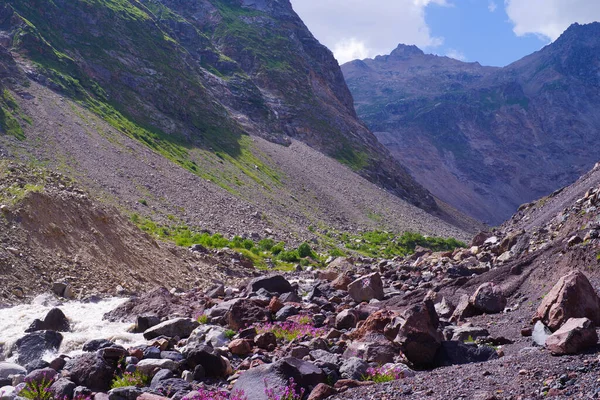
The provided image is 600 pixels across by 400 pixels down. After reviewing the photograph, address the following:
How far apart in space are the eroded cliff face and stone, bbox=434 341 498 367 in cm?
5448

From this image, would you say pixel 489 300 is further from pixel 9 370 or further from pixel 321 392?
pixel 9 370

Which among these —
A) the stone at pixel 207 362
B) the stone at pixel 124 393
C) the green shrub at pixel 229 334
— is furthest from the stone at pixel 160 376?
the green shrub at pixel 229 334

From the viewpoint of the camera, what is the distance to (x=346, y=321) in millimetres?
13266

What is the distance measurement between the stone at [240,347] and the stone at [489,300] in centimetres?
569

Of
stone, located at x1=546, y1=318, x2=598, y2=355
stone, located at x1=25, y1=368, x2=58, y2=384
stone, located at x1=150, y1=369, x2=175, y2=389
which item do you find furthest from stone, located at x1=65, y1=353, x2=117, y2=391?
stone, located at x1=546, y1=318, x2=598, y2=355

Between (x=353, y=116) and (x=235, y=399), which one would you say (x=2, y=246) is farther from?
(x=353, y=116)

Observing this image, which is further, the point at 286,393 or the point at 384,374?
the point at 384,374

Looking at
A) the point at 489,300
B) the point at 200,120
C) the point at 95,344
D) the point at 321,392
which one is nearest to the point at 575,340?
the point at 321,392

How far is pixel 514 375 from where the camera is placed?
25.2 feet

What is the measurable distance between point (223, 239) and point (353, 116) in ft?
300

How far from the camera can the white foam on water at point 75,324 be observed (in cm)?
1292

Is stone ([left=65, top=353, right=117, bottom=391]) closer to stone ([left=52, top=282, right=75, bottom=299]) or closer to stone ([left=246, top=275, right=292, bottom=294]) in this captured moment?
stone ([left=52, top=282, right=75, bottom=299])

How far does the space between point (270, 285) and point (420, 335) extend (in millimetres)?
9092

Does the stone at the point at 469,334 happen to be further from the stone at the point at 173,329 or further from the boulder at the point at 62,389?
the boulder at the point at 62,389
